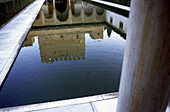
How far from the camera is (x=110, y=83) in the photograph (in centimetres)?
411

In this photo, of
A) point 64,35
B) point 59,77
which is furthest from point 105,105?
point 64,35

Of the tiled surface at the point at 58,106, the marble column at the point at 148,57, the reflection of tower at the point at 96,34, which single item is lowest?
the reflection of tower at the point at 96,34

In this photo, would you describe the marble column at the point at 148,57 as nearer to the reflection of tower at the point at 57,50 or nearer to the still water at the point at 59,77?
the still water at the point at 59,77

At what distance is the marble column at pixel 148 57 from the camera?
3.12ft

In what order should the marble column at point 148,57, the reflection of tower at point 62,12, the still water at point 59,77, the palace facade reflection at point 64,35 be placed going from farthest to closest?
the reflection of tower at point 62,12
the palace facade reflection at point 64,35
the still water at point 59,77
the marble column at point 148,57

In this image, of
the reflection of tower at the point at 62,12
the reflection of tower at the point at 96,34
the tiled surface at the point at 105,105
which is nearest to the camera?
the tiled surface at the point at 105,105

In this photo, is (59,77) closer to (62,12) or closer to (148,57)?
(148,57)

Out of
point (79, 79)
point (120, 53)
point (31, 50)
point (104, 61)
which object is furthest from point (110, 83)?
point (31, 50)

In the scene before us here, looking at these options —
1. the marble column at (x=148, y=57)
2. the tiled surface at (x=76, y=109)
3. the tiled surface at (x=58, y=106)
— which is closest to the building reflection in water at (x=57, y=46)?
the tiled surface at (x=58, y=106)

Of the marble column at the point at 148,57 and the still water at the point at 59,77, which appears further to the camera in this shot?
the still water at the point at 59,77

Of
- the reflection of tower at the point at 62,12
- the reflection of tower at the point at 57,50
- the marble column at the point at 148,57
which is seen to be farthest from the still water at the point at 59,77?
the reflection of tower at the point at 62,12

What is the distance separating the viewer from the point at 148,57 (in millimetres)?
1053

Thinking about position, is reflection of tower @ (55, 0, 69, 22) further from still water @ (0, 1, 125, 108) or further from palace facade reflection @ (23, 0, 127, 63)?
still water @ (0, 1, 125, 108)

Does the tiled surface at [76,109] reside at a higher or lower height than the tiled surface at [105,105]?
lower
